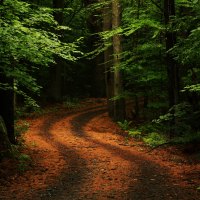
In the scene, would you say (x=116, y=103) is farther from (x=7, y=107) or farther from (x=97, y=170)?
(x=97, y=170)

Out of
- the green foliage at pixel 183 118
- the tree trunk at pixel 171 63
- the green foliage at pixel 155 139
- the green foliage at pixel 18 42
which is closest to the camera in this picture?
the green foliage at pixel 18 42

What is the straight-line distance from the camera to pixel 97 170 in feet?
41.9

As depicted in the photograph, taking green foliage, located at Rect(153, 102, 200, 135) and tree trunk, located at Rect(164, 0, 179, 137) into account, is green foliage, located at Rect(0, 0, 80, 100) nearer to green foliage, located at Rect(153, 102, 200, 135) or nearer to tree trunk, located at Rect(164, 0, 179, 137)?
green foliage, located at Rect(153, 102, 200, 135)

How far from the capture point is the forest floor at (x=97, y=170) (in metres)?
10.1

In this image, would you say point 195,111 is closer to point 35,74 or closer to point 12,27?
point 12,27

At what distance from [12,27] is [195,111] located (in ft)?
27.4

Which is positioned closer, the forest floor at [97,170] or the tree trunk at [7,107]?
the forest floor at [97,170]

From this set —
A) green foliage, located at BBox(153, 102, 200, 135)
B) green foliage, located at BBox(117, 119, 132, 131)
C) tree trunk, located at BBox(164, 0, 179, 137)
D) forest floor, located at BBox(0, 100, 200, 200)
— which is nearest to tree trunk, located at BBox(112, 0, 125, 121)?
green foliage, located at BBox(117, 119, 132, 131)

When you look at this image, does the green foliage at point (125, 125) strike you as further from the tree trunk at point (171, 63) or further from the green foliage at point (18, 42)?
the green foliage at point (18, 42)

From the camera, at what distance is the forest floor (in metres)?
10.1

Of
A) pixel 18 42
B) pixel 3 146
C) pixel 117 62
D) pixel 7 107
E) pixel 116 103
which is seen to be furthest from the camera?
pixel 116 103

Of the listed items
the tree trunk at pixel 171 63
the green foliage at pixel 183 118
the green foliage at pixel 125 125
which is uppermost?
the tree trunk at pixel 171 63

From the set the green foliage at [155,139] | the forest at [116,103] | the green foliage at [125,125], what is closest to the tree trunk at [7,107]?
the forest at [116,103]

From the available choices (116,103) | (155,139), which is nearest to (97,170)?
(155,139)
